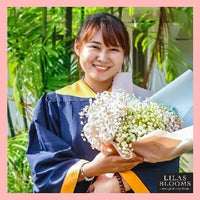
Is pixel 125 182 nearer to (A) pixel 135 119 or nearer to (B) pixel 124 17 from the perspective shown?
(A) pixel 135 119

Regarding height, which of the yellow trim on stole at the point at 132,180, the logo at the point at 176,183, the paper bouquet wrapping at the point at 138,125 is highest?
the paper bouquet wrapping at the point at 138,125

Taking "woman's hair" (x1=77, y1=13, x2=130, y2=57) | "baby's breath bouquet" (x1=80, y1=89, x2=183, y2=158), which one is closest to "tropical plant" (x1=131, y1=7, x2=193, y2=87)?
"woman's hair" (x1=77, y1=13, x2=130, y2=57)

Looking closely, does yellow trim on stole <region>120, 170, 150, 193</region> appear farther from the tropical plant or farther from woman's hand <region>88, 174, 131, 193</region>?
the tropical plant

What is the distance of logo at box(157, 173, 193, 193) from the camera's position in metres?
1.75

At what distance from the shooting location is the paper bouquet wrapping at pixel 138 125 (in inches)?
60.4

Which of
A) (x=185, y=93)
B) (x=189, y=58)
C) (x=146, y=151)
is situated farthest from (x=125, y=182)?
(x=189, y=58)

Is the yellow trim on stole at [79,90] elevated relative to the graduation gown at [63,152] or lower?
elevated

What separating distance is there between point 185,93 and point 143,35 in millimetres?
301

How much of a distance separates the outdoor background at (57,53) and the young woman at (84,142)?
0.13 meters

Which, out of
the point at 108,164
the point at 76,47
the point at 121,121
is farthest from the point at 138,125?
the point at 76,47

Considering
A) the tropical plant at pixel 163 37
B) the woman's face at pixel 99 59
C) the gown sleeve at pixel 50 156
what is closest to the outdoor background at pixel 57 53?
the tropical plant at pixel 163 37

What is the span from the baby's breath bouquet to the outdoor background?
28cm

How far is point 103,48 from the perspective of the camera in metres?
1.71

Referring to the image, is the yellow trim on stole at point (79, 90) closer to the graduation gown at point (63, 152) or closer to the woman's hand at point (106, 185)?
the graduation gown at point (63, 152)
